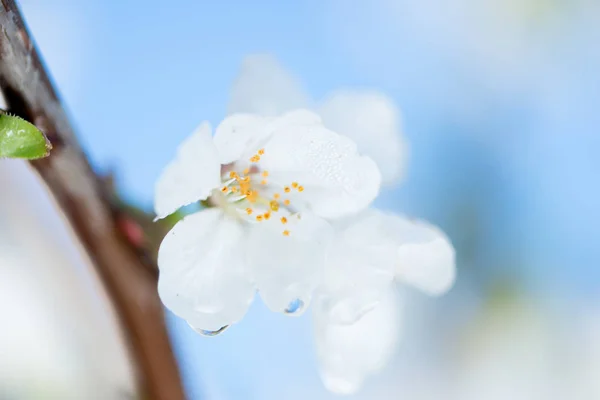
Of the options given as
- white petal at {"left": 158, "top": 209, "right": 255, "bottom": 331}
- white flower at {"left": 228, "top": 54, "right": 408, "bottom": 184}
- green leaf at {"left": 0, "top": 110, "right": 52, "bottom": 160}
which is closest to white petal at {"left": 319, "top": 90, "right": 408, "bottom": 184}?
white flower at {"left": 228, "top": 54, "right": 408, "bottom": 184}

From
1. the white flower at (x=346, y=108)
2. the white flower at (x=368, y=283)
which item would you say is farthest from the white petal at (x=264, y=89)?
the white flower at (x=368, y=283)

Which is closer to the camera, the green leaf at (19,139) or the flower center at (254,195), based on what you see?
the green leaf at (19,139)

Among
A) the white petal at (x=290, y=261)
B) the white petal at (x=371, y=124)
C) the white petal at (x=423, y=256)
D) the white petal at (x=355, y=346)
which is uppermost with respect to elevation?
the white petal at (x=371, y=124)

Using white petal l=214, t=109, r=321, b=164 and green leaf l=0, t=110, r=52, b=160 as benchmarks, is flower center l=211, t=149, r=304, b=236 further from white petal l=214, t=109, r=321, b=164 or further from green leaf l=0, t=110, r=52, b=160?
green leaf l=0, t=110, r=52, b=160

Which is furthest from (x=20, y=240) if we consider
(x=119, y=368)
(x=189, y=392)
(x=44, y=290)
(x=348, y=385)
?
(x=348, y=385)

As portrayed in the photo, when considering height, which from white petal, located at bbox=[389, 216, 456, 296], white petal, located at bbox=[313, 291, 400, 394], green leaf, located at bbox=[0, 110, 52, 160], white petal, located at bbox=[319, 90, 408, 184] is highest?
green leaf, located at bbox=[0, 110, 52, 160]

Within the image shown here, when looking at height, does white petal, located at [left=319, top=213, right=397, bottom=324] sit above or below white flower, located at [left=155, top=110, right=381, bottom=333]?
below

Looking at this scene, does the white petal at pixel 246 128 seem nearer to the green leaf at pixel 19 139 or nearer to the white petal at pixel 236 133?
the white petal at pixel 236 133

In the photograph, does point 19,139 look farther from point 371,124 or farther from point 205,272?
point 371,124
